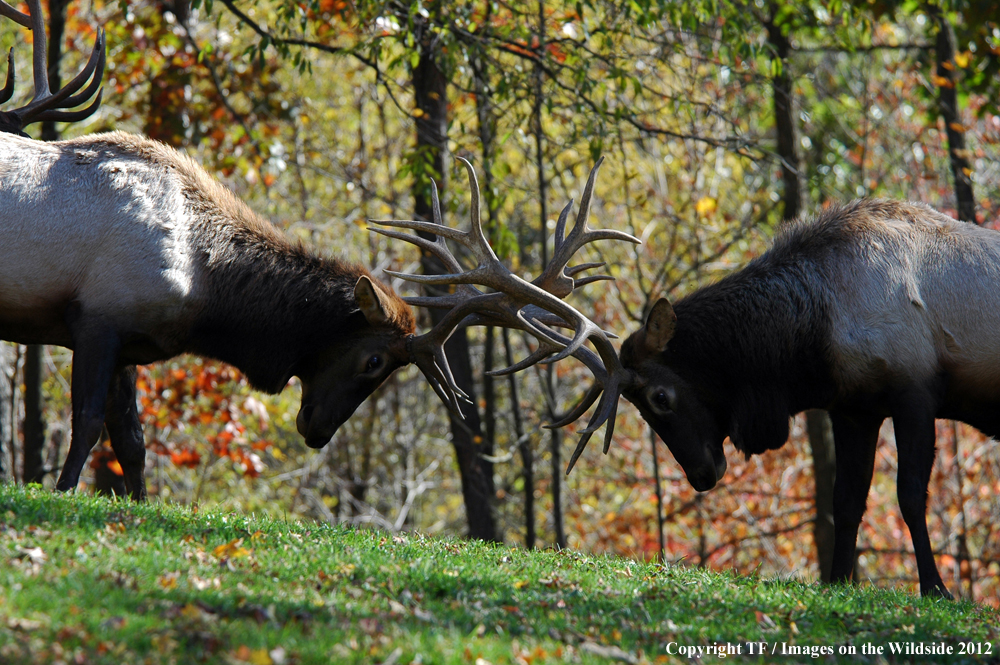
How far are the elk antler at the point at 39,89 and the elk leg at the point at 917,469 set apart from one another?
604cm

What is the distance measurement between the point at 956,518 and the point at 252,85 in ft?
41.3

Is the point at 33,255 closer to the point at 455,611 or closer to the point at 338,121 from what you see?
the point at 455,611

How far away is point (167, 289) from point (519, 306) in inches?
93.2

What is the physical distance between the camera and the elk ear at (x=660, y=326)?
243 inches

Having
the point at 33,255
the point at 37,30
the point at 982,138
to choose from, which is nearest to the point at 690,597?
the point at 33,255

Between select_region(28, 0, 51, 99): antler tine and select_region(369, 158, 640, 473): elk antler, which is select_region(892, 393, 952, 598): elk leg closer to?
select_region(369, 158, 640, 473): elk antler

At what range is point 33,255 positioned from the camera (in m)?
5.80

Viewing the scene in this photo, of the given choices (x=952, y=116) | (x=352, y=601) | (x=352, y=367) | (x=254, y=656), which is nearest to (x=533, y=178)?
(x=952, y=116)

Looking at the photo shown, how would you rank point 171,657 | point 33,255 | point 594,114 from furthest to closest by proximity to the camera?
1. point 594,114
2. point 33,255
3. point 171,657

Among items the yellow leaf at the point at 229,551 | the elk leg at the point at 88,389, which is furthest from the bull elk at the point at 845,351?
the elk leg at the point at 88,389

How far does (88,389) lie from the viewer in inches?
221

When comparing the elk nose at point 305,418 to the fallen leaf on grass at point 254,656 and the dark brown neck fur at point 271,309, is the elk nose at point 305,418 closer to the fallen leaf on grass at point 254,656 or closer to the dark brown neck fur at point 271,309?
the dark brown neck fur at point 271,309

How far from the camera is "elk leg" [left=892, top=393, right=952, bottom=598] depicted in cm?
573

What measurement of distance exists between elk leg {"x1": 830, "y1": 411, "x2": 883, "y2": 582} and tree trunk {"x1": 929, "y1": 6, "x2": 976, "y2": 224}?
6.22m
